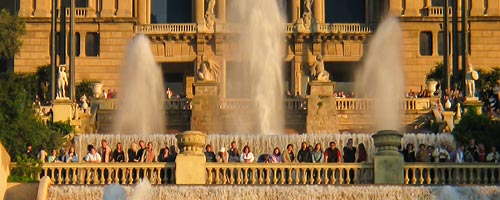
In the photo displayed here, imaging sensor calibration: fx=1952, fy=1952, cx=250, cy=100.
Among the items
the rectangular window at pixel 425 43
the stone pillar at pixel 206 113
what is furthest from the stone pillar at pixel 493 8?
the stone pillar at pixel 206 113

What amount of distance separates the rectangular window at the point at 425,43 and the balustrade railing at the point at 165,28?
35.4 ft

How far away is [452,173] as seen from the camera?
47.5 meters

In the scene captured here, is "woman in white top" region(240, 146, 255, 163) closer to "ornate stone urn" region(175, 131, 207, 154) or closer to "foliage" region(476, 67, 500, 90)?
"ornate stone urn" region(175, 131, 207, 154)

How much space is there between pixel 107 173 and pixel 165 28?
146 feet

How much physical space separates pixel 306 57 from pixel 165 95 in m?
13.7

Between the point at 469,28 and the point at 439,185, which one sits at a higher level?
the point at 469,28

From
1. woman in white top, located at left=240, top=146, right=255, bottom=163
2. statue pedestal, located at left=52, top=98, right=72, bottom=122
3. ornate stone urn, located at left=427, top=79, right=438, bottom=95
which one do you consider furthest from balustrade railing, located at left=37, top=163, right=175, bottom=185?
ornate stone urn, located at left=427, top=79, right=438, bottom=95

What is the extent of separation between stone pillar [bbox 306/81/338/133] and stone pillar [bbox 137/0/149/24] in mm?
24888

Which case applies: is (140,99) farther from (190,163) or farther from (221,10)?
(190,163)

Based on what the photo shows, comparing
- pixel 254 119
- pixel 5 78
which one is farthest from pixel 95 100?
pixel 5 78

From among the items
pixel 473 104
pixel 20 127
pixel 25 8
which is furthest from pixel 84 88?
pixel 20 127

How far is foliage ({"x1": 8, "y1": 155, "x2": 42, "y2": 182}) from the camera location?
4644 cm

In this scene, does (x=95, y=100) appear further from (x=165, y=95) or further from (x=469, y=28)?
(x=469, y=28)

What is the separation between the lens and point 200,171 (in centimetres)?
4697
